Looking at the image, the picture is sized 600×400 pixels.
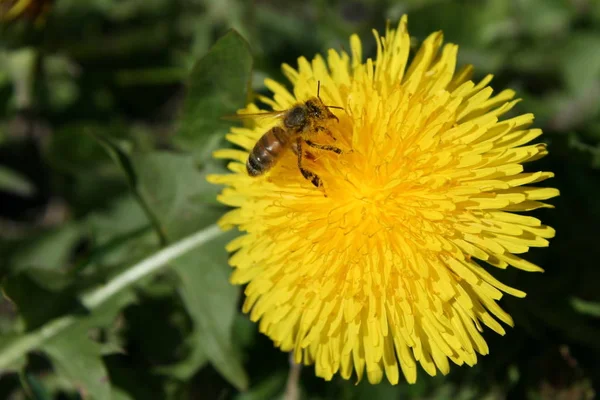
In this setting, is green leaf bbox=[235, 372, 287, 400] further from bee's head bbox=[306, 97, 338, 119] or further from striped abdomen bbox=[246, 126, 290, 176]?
bee's head bbox=[306, 97, 338, 119]

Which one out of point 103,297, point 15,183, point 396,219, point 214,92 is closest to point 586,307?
point 396,219

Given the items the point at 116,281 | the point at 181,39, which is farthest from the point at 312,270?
the point at 181,39

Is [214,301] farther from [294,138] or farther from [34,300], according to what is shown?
[294,138]

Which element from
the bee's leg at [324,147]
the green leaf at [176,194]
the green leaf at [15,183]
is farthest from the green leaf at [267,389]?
the green leaf at [15,183]

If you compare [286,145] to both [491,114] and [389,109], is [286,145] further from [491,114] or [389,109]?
[491,114]

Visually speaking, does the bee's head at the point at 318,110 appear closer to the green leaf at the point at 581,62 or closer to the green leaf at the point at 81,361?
the green leaf at the point at 81,361

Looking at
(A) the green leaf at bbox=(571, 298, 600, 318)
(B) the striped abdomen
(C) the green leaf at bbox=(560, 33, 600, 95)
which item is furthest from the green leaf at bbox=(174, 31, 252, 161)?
(C) the green leaf at bbox=(560, 33, 600, 95)

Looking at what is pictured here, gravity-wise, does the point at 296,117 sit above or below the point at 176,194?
above
